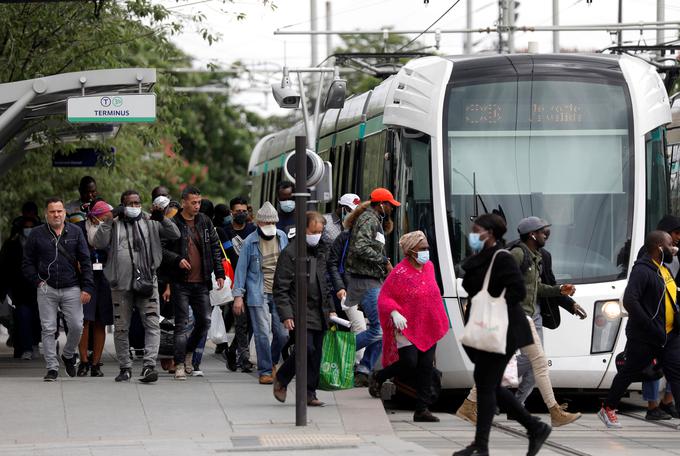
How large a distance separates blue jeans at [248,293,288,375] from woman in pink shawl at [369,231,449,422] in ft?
4.65

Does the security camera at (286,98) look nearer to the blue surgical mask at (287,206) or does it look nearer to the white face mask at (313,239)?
the blue surgical mask at (287,206)

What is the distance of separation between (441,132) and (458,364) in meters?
2.18

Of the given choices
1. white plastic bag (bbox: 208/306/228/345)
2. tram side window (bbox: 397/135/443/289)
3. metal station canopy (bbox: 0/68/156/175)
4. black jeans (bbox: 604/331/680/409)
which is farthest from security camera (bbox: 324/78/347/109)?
black jeans (bbox: 604/331/680/409)

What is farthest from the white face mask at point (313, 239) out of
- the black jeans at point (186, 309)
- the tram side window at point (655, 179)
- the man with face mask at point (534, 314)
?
the tram side window at point (655, 179)

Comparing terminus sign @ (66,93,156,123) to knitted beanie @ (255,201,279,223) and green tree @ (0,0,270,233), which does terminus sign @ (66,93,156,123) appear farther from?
green tree @ (0,0,270,233)

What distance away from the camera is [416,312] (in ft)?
39.5

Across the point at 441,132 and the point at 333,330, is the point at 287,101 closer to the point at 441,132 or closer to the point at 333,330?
the point at 441,132

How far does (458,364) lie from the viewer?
13.2 metres

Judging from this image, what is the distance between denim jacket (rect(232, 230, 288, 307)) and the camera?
1375 centimetres

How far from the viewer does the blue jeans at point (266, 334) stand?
13398mm

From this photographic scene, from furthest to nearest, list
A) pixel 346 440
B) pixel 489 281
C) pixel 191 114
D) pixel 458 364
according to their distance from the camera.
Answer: pixel 191 114 → pixel 458 364 → pixel 346 440 → pixel 489 281

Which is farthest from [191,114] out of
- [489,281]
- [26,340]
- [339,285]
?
[489,281]

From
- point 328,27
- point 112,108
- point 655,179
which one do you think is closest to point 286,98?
point 112,108

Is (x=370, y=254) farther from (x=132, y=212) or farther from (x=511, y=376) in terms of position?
(x=511, y=376)
